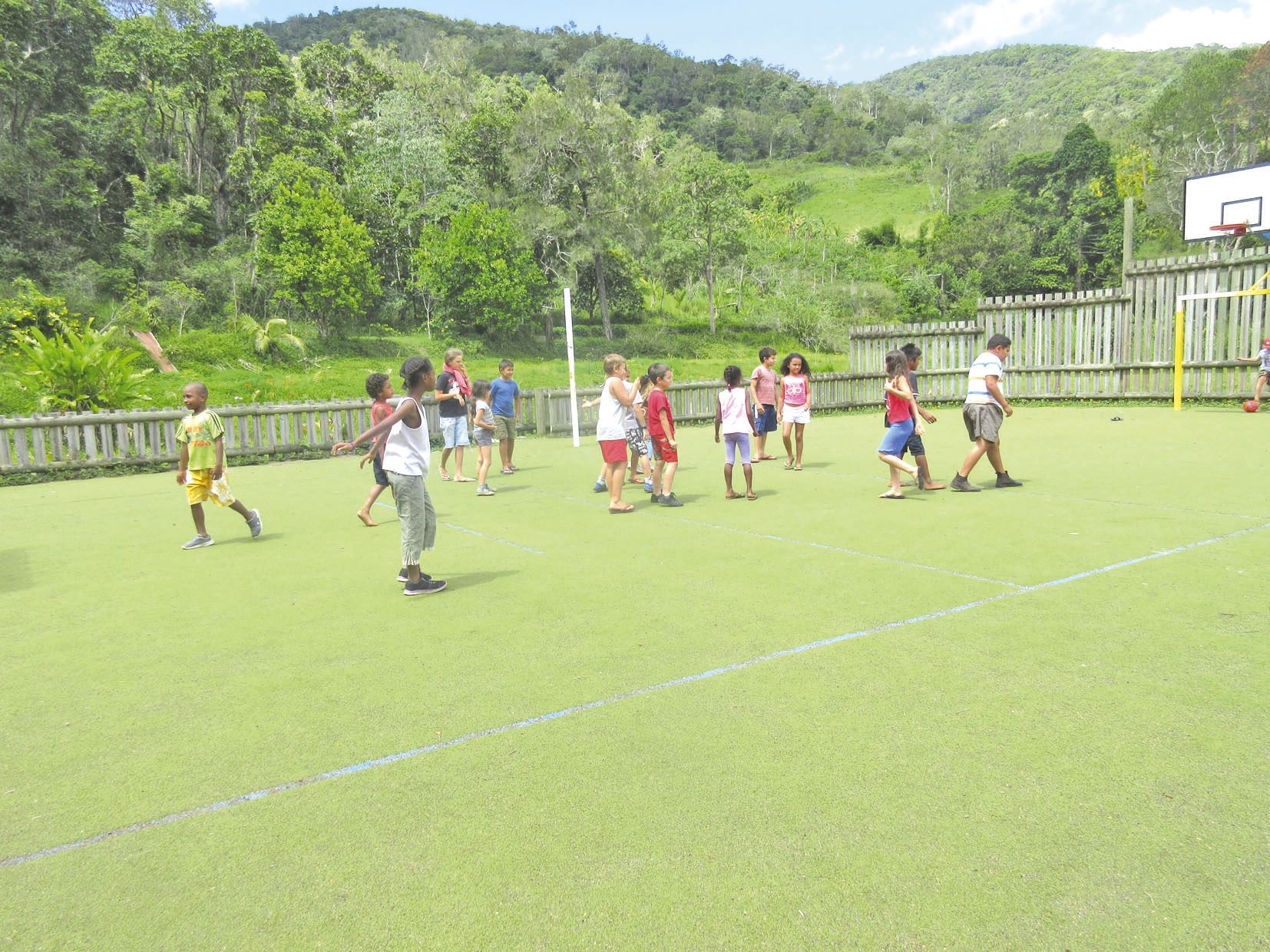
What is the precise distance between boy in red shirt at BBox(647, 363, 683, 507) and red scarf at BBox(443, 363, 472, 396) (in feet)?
11.3

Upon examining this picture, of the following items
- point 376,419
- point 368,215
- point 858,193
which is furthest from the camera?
point 858,193

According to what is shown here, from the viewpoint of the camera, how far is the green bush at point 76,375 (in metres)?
15.2

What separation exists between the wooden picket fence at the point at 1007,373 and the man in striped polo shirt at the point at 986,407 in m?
10.8

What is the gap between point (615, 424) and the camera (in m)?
9.17

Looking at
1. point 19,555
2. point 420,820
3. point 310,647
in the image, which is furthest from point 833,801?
point 19,555

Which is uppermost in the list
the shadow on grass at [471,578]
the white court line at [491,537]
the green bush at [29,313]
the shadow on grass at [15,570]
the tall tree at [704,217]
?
the tall tree at [704,217]

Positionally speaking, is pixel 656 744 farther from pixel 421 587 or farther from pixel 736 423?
pixel 736 423

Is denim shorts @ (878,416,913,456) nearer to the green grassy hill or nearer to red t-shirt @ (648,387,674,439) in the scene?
red t-shirt @ (648,387,674,439)

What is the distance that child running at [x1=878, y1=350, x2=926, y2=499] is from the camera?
939 centimetres

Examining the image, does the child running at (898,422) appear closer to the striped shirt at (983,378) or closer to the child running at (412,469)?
the striped shirt at (983,378)

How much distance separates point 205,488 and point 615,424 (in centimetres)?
412

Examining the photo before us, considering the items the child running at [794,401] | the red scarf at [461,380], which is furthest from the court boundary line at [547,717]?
the red scarf at [461,380]

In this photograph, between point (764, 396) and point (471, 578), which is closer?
point (471, 578)

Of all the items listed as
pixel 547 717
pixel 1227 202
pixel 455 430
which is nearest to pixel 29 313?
pixel 455 430
